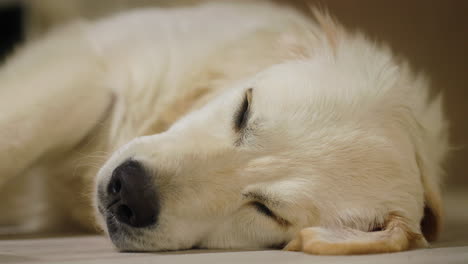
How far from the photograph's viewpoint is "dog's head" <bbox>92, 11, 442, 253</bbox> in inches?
52.9

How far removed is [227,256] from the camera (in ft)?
4.19

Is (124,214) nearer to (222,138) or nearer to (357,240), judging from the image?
(222,138)

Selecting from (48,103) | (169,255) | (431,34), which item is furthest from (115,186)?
(431,34)

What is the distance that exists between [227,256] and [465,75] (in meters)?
2.58

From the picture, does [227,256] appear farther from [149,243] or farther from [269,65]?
[269,65]

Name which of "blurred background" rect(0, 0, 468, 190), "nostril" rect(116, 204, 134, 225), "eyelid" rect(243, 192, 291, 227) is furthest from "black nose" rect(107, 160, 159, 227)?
"blurred background" rect(0, 0, 468, 190)

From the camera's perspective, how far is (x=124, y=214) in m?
1.35

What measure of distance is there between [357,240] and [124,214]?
0.57 meters

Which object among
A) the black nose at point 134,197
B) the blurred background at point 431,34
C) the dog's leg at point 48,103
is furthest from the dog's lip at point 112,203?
the blurred background at point 431,34

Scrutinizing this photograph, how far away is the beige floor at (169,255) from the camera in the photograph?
120 cm

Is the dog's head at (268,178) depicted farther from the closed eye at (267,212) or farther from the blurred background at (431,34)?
the blurred background at (431,34)

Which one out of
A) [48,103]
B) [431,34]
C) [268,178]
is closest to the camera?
[268,178]

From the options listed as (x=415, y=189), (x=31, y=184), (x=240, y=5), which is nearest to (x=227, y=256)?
(x=415, y=189)

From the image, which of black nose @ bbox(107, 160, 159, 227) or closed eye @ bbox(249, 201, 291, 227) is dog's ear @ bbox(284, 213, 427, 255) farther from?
black nose @ bbox(107, 160, 159, 227)
